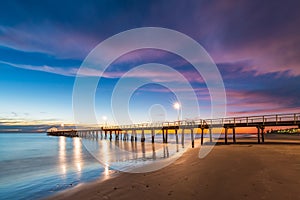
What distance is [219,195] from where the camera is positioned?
6.27m

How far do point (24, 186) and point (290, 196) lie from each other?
12.7 m

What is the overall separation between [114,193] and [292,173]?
763 centimetres

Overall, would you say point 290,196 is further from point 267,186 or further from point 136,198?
point 136,198

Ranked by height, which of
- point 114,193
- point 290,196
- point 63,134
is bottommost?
point 63,134

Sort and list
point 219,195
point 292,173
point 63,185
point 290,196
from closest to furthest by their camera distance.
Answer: point 290,196 < point 219,195 < point 292,173 < point 63,185

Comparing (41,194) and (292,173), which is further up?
(292,173)

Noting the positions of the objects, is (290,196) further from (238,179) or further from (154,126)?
(154,126)

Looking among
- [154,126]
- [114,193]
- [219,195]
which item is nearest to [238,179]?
[219,195]

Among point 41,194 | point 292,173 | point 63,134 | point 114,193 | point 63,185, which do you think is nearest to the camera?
point 114,193

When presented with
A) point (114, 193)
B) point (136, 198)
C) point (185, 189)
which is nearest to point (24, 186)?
point (114, 193)

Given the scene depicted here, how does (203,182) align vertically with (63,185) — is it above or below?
above

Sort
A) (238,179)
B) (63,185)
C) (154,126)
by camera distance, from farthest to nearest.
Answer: (154,126)
(63,185)
(238,179)

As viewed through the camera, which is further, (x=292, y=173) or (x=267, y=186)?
(x=292, y=173)

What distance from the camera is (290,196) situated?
5809 millimetres
